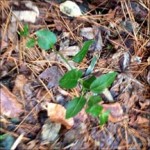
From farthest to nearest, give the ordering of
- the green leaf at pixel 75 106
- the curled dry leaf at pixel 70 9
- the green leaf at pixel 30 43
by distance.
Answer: the curled dry leaf at pixel 70 9 < the green leaf at pixel 30 43 < the green leaf at pixel 75 106

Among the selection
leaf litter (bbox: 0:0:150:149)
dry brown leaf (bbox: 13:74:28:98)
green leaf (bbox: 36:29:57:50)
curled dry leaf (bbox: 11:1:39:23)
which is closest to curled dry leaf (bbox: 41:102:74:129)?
leaf litter (bbox: 0:0:150:149)

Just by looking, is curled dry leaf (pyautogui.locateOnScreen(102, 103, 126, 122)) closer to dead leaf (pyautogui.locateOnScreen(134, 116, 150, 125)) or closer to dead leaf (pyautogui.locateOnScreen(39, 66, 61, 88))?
dead leaf (pyautogui.locateOnScreen(134, 116, 150, 125))

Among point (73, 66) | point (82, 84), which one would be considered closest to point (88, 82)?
point (82, 84)

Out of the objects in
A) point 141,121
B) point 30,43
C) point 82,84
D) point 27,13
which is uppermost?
point 27,13

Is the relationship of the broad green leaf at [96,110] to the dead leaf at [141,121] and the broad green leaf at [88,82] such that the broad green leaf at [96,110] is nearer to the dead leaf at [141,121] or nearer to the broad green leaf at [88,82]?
the broad green leaf at [88,82]

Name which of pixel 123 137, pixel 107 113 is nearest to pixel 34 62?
pixel 107 113

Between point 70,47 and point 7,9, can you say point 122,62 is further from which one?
point 7,9

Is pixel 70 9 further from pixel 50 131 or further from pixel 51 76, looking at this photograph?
pixel 50 131

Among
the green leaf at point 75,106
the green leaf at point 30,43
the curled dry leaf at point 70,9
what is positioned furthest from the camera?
the curled dry leaf at point 70,9

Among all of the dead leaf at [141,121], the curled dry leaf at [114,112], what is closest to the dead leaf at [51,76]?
the curled dry leaf at [114,112]
